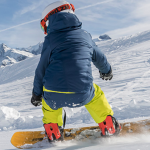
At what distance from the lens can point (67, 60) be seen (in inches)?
54.7

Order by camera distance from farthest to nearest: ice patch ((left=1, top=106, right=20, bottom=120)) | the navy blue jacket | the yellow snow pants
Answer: ice patch ((left=1, top=106, right=20, bottom=120))
the yellow snow pants
the navy blue jacket

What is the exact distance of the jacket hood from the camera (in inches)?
57.4

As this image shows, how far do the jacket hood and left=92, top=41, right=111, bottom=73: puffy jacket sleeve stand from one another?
31 cm

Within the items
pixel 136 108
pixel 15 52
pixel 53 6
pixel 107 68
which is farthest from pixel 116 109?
pixel 15 52

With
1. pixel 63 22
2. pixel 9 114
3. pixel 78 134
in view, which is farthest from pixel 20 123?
pixel 63 22

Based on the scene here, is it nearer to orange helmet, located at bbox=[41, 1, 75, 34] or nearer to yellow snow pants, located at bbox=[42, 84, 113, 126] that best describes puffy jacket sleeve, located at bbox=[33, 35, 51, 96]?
yellow snow pants, located at bbox=[42, 84, 113, 126]

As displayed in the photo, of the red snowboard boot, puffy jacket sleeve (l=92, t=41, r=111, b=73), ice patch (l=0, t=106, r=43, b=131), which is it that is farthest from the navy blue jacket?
ice patch (l=0, t=106, r=43, b=131)

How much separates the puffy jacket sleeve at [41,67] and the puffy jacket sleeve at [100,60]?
1.60ft

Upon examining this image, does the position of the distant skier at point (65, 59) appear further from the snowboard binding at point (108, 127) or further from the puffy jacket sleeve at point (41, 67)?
the snowboard binding at point (108, 127)

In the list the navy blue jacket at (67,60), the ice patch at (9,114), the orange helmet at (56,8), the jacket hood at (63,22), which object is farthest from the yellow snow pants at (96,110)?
the ice patch at (9,114)

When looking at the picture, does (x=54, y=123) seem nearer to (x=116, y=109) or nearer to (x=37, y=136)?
(x=37, y=136)

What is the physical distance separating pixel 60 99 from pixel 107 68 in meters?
0.77

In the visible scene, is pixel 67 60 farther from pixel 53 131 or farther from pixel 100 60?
pixel 53 131

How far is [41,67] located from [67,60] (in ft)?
1.11
